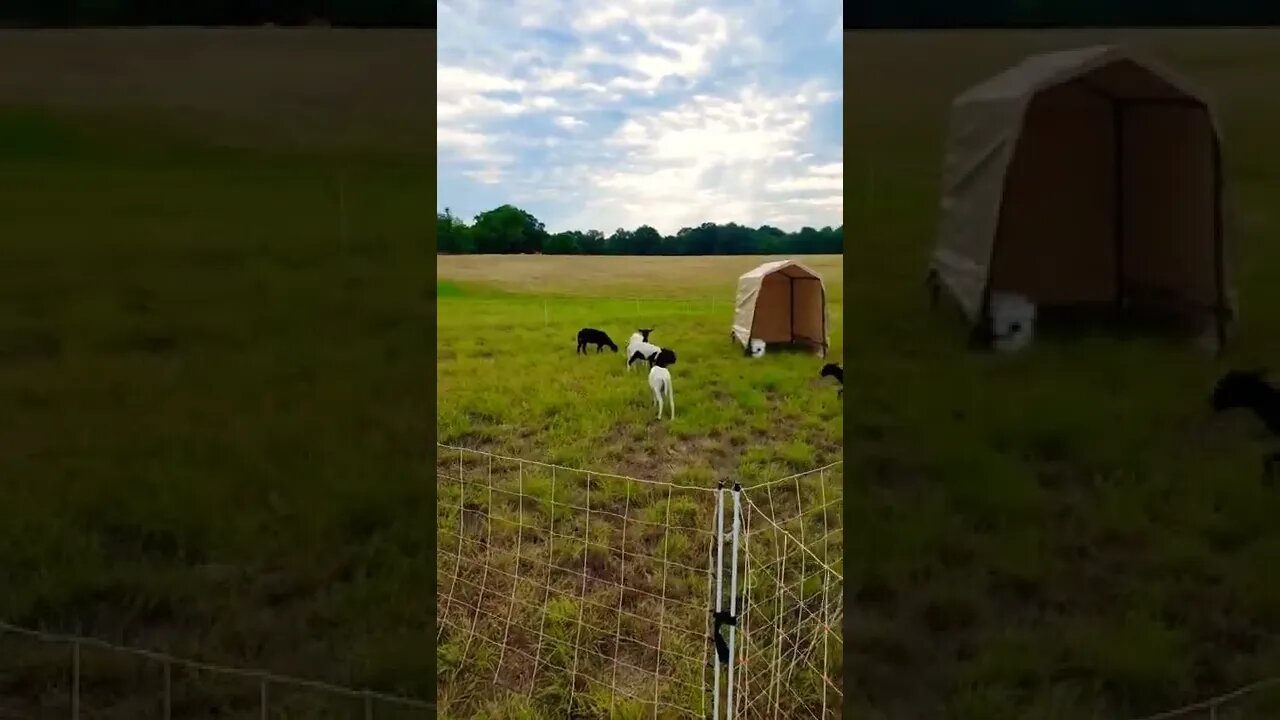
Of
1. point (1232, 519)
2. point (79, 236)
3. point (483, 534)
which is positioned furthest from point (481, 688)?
point (1232, 519)

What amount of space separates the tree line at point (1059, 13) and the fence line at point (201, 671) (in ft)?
4.50

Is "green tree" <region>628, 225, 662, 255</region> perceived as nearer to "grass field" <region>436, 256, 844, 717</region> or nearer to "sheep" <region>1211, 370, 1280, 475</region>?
"grass field" <region>436, 256, 844, 717</region>

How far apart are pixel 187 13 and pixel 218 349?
0.59 meters

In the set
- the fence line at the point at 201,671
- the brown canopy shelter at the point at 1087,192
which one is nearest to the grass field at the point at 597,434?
the fence line at the point at 201,671

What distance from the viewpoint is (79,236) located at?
1.34 meters

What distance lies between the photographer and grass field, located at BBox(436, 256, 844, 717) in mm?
1238

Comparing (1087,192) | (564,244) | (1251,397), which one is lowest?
(1251,397)

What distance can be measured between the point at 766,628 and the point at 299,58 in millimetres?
1259

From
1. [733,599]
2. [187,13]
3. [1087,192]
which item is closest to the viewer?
[733,599]

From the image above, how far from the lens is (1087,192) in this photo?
1.57m

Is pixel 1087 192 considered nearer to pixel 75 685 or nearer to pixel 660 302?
pixel 660 302

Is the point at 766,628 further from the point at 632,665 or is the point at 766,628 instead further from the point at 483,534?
the point at 483,534

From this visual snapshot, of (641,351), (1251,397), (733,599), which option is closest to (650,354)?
(641,351)

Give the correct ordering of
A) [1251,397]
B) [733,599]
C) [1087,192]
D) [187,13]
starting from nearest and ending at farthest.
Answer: [733,599] → [187,13] → [1251,397] → [1087,192]
